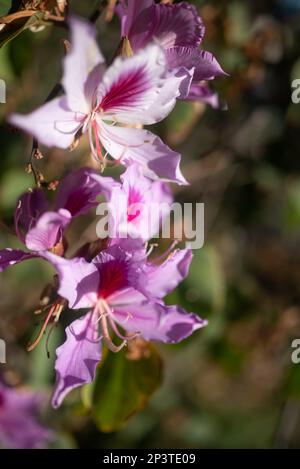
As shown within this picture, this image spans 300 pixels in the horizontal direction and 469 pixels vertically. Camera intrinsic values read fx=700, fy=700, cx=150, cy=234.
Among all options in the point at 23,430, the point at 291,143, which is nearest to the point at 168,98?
the point at 23,430

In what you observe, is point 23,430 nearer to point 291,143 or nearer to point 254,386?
point 291,143

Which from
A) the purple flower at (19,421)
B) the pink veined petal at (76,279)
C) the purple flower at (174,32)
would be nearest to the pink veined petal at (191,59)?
the purple flower at (174,32)

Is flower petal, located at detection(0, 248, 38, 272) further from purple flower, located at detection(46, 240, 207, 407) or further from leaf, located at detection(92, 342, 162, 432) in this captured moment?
leaf, located at detection(92, 342, 162, 432)

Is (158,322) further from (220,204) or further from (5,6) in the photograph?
(220,204)

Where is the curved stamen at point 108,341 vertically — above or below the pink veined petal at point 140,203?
below

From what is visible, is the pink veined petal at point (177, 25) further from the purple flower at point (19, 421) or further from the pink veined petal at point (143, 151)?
the purple flower at point (19, 421)

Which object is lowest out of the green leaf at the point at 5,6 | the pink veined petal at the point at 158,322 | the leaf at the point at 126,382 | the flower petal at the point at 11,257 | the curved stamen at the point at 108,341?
the leaf at the point at 126,382

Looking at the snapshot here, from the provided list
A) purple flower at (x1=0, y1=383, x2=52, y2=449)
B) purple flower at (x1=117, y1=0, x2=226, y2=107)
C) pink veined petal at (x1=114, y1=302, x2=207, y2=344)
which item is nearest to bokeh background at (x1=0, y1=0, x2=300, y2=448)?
purple flower at (x1=0, y1=383, x2=52, y2=449)
